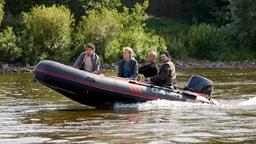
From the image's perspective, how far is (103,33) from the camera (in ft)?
108

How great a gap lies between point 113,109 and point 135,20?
21091 millimetres

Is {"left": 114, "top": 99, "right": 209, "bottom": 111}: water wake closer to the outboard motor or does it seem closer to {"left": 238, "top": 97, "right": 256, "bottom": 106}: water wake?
the outboard motor

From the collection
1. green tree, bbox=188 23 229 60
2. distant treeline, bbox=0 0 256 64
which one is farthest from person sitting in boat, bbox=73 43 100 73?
green tree, bbox=188 23 229 60

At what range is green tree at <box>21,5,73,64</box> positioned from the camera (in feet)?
106

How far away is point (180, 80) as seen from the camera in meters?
25.6

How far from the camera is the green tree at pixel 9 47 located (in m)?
31.8

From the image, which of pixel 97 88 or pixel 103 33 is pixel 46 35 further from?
pixel 97 88

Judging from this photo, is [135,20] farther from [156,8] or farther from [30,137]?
[30,137]

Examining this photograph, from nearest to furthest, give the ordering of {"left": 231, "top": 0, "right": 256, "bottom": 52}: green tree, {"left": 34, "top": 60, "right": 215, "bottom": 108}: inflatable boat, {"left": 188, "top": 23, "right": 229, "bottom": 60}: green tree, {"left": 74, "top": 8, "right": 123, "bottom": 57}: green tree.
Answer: {"left": 34, "top": 60, "right": 215, "bottom": 108}: inflatable boat < {"left": 74, "top": 8, "right": 123, "bottom": 57}: green tree < {"left": 231, "top": 0, "right": 256, "bottom": 52}: green tree < {"left": 188, "top": 23, "right": 229, "bottom": 60}: green tree

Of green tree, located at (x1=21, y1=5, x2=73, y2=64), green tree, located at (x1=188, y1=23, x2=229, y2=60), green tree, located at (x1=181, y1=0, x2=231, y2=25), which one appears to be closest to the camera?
green tree, located at (x1=21, y1=5, x2=73, y2=64)

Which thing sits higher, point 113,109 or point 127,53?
point 127,53

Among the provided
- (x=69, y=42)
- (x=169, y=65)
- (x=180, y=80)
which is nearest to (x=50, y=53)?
(x=69, y=42)

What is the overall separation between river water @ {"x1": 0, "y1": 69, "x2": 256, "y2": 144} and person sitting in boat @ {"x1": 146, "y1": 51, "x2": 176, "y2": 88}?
616 mm

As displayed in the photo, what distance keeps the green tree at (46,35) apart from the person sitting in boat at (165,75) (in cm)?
1591
